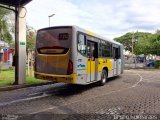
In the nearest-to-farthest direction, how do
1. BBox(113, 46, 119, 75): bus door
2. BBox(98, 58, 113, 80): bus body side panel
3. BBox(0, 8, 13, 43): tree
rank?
BBox(98, 58, 113, 80): bus body side panel → BBox(113, 46, 119, 75): bus door → BBox(0, 8, 13, 43): tree

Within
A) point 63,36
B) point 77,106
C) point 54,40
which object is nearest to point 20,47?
point 54,40

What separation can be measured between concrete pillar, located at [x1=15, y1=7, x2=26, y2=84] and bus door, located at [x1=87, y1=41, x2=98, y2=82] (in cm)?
396

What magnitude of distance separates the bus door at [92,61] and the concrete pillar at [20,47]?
3959 mm

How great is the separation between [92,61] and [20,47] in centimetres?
418

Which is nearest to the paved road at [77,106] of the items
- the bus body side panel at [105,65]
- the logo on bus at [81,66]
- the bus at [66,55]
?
the bus at [66,55]

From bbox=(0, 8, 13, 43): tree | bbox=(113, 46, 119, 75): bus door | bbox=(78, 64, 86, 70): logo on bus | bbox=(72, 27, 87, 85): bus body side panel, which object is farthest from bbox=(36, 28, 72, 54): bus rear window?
bbox=(0, 8, 13, 43): tree

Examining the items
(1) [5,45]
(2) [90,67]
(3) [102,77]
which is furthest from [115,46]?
(1) [5,45]

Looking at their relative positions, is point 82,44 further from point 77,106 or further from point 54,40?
point 77,106

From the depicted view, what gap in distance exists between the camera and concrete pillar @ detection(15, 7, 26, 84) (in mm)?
16172

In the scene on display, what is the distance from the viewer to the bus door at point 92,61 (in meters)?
14.4

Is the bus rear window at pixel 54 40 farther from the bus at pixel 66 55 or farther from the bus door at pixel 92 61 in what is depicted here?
the bus door at pixel 92 61

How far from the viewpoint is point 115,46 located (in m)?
21.2

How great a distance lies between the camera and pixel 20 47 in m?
16.3

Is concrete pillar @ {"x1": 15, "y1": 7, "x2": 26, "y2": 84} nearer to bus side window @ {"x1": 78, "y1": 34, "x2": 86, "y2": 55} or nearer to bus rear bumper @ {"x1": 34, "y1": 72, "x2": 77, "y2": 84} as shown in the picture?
bus rear bumper @ {"x1": 34, "y1": 72, "x2": 77, "y2": 84}
